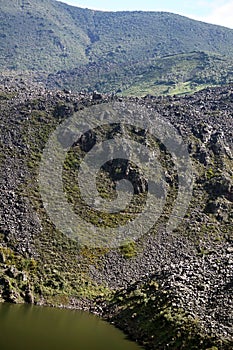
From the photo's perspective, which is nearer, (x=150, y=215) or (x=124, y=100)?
(x=150, y=215)

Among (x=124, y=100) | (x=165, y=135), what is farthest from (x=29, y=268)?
(x=124, y=100)

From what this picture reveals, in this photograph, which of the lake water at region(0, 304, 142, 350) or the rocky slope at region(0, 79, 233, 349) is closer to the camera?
the lake water at region(0, 304, 142, 350)

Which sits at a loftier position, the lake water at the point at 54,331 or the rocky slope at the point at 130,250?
the rocky slope at the point at 130,250

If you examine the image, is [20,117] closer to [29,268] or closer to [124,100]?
[124,100]

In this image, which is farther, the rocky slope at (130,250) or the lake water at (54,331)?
the rocky slope at (130,250)

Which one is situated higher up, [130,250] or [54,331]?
[130,250]
